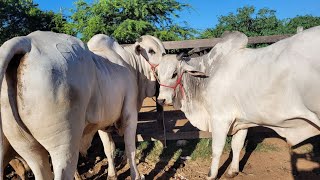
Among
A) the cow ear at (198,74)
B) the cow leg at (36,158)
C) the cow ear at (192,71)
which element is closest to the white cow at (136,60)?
the cow ear at (192,71)

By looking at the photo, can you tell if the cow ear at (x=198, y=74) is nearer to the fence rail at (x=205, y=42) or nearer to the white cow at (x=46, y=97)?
the fence rail at (x=205, y=42)

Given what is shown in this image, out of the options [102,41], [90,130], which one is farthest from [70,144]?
[102,41]

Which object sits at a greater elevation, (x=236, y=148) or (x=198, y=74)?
(x=198, y=74)

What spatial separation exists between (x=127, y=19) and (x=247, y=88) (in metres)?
9.55

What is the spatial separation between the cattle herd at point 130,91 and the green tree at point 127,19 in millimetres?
7481

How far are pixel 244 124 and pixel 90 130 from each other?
1917 mm

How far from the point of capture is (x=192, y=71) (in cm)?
441

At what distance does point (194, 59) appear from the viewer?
4.62 meters

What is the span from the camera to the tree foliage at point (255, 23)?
43.9 feet

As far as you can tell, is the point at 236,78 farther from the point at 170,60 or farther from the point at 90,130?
the point at 90,130

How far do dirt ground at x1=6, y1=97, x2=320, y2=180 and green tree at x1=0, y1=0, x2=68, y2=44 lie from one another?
8.84 m

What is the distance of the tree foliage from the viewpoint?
1337cm

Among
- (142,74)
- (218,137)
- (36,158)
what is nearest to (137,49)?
(142,74)

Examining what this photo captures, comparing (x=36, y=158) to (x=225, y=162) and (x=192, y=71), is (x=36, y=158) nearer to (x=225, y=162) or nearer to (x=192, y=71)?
(x=192, y=71)
